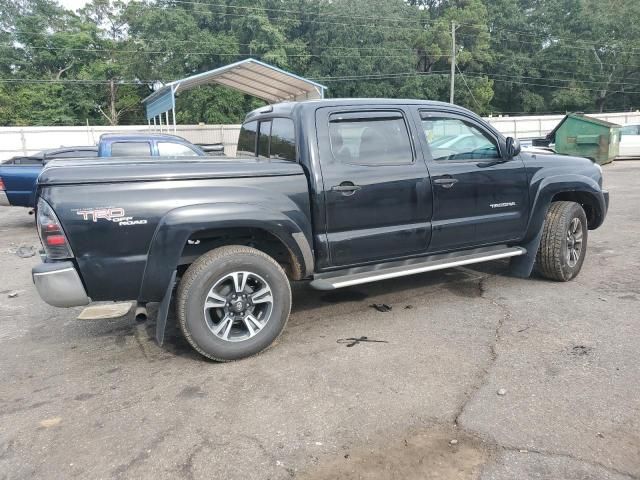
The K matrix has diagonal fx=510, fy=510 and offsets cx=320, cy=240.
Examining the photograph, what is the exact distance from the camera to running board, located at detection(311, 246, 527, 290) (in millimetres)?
4125

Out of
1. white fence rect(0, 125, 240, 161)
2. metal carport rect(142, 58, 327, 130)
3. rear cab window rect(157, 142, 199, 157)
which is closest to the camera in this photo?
rear cab window rect(157, 142, 199, 157)

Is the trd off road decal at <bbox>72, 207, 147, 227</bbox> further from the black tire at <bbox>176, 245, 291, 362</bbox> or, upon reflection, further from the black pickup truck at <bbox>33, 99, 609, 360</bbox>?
the black tire at <bbox>176, 245, 291, 362</bbox>

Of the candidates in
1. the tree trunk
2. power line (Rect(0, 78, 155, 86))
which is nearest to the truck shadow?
the tree trunk

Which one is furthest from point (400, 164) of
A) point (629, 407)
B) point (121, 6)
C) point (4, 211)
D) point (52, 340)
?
point (121, 6)

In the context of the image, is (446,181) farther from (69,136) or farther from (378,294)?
(69,136)

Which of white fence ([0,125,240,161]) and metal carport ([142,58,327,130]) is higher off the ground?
metal carport ([142,58,327,130])

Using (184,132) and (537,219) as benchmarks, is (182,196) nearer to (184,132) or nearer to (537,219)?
(537,219)

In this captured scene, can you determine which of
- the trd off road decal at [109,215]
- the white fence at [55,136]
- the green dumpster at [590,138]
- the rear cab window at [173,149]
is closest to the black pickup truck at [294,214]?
the trd off road decal at [109,215]

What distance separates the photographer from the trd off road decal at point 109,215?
10.8 ft

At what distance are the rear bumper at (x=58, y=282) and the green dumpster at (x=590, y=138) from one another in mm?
20514

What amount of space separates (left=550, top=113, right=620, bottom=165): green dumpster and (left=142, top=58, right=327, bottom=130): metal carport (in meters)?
10.2

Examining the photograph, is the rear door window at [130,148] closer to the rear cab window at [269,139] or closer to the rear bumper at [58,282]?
the rear cab window at [269,139]

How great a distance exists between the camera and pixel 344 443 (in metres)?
2.77

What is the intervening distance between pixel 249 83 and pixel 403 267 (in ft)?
64.6
